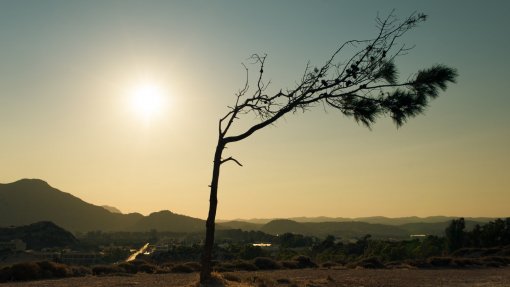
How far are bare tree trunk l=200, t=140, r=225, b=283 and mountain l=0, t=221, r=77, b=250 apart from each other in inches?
4808

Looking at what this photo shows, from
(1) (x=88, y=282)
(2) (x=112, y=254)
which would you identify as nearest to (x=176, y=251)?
(2) (x=112, y=254)

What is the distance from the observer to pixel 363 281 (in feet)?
61.2

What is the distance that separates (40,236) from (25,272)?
127253 mm

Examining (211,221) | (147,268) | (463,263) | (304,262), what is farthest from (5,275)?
(463,263)

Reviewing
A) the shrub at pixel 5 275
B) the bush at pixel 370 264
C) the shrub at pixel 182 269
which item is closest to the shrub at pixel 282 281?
the shrub at pixel 182 269

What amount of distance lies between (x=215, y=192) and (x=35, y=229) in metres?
142

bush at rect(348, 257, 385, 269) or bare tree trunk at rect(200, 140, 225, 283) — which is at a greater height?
bare tree trunk at rect(200, 140, 225, 283)

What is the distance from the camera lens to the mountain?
415 ft

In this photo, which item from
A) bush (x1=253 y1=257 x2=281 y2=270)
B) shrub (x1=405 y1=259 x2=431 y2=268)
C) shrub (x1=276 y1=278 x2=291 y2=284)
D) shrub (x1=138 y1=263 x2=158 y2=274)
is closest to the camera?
shrub (x1=276 y1=278 x2=291 y2=284)

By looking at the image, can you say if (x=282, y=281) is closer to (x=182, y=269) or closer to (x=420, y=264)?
(x=182, y=269)

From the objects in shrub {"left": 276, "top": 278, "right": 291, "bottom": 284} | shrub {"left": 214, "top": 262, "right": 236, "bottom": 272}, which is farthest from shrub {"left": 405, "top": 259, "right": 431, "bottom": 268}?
shrub {"left": 276, "top": 278, "right": 291, "bottom": 284}

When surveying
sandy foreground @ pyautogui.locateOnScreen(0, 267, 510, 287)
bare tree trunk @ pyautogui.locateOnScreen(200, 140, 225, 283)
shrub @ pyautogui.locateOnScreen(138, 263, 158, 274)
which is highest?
bare tree trunk @ pyautogui.locateOnScreen(200, 140, 225, 283)

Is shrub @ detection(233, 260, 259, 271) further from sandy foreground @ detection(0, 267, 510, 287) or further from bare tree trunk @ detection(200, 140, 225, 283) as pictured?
bare tree trunk @ detection(200, 140, 225, 283)

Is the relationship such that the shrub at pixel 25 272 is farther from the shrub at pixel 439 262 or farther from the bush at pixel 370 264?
the shrub at pixel 439 262
